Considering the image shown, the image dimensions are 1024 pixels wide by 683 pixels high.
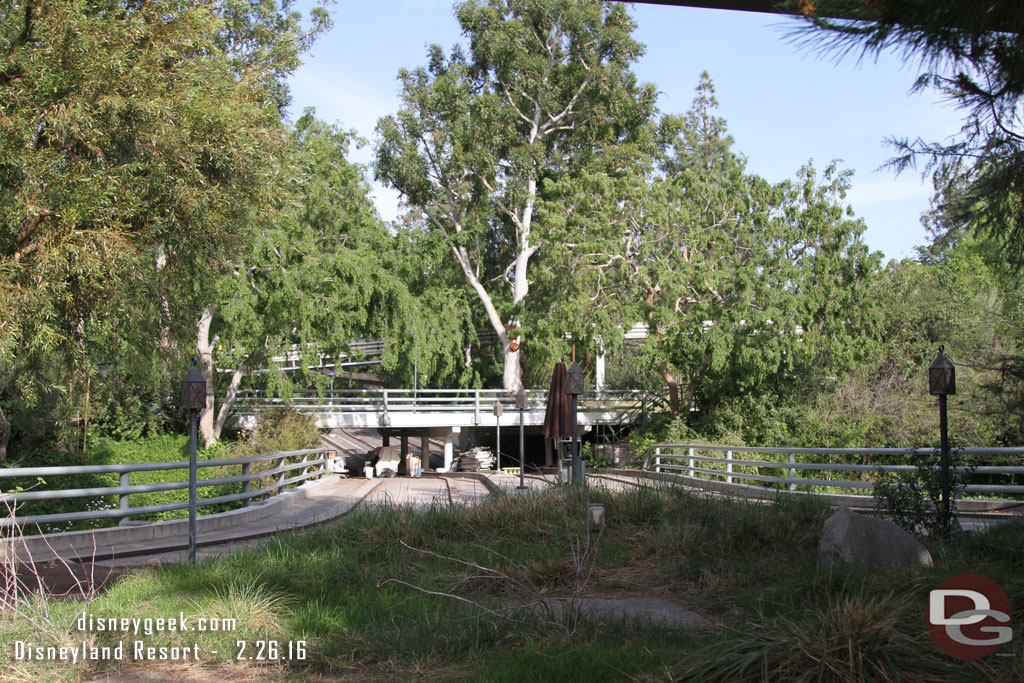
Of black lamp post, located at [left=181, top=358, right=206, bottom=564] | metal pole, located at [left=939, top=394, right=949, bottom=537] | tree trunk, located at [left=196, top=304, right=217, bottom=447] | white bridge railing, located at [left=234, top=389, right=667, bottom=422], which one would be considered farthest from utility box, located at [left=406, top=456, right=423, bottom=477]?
metal pole, located at [left=939, top=394, right=949, bottom=537]

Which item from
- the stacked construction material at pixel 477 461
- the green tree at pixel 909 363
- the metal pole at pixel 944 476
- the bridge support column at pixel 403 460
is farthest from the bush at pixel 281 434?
the metal pole at pixel 944 476

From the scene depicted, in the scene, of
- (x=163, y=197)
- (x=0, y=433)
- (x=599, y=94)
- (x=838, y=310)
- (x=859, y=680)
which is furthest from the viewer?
(x=599, y=94)

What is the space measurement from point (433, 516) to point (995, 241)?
6.95 m

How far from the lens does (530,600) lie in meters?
7.34

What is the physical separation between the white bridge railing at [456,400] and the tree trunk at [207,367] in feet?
9.12

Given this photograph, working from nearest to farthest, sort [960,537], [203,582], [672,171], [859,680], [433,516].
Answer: [859,680], [203,582], [960,537], [433,516], [672,171]

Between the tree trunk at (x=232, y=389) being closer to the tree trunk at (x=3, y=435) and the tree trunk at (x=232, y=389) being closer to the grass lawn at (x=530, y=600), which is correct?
the tree trunk at (x=3, y=435)

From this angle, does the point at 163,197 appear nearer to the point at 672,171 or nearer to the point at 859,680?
the point at 859,680

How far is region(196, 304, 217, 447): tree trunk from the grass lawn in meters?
20.3

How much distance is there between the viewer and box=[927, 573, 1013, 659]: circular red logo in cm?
476

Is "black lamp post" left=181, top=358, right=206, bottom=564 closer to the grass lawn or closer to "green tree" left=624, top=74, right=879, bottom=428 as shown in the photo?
the grass lawn

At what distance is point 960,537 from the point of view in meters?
9.34

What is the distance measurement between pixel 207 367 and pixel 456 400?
11.3m

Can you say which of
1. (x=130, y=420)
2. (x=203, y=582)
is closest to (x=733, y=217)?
(x=130, y=420)
